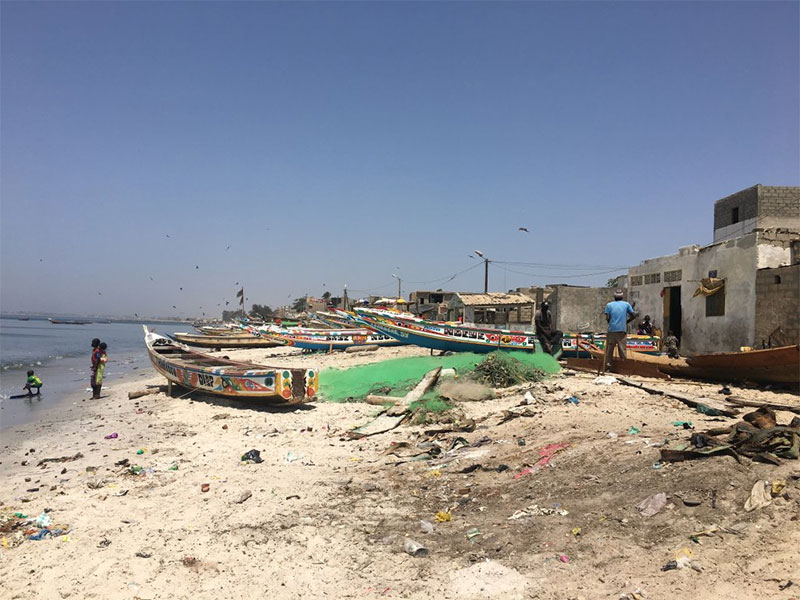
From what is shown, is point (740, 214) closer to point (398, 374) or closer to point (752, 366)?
point (752, 366)

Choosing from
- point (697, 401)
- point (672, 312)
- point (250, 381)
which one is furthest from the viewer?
point (672, 312)

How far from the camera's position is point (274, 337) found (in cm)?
3109

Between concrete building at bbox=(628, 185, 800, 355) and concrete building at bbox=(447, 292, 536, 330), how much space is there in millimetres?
11046

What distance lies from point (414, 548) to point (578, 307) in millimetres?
21629

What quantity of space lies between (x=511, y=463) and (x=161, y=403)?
11.5 m

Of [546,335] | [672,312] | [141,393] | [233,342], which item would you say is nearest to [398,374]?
[546,335]

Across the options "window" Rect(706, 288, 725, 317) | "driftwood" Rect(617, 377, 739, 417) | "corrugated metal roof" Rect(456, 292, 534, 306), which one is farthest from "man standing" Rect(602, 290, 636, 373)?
"corrugated metal roof" Rect(456, 292, 534, 306)

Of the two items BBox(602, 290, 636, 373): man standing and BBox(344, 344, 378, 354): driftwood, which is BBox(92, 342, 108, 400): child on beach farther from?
BBox(602, 290, 636, 373): man standing

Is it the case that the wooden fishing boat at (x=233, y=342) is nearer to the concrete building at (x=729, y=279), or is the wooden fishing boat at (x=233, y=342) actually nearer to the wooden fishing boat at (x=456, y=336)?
the wooden fishing boat at (x=456, y=336)

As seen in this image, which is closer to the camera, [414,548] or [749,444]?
[414,548]

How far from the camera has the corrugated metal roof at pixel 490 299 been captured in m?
32.3

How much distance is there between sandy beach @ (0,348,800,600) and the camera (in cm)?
347

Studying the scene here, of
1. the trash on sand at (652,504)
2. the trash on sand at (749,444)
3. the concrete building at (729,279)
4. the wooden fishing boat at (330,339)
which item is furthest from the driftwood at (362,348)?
the trash on sand at (652,504)

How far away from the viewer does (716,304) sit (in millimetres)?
14531
